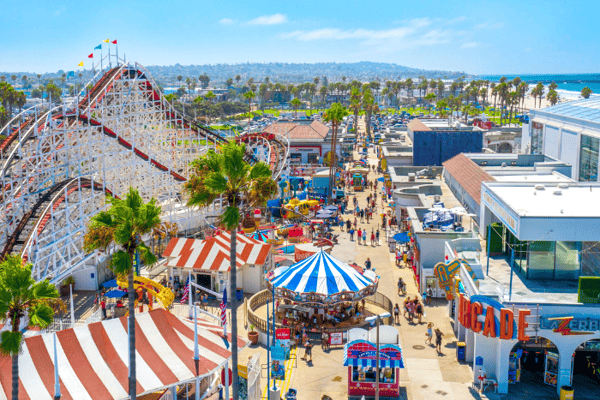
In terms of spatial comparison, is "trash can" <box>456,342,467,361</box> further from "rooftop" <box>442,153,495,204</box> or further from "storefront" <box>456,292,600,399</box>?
"rooftop" <box>442,153,495,204</box>

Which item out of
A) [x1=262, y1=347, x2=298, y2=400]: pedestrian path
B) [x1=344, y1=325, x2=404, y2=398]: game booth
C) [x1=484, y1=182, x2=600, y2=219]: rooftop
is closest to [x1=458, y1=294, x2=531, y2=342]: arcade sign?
[x1=344, y1=325, x2=404, y2=398]: game booth

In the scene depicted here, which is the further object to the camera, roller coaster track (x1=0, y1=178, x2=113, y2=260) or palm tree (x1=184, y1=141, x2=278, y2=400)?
roller coaster track (x1=0, y1=178, x2=113, y2=260)

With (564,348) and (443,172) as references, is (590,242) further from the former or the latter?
(443,172)

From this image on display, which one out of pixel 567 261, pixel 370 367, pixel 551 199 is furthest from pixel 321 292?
pixel 551 199

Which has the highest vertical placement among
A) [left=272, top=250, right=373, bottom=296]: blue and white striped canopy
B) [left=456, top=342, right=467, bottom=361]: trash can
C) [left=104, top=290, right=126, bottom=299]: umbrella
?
[left=272, top=250, right=373, bottom=296]: blue and white striped canopy

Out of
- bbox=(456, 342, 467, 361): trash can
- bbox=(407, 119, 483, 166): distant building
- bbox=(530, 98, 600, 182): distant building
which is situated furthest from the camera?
bbox=(407, 119, 483, 166): distant building

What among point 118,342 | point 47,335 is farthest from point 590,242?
point 47,335
